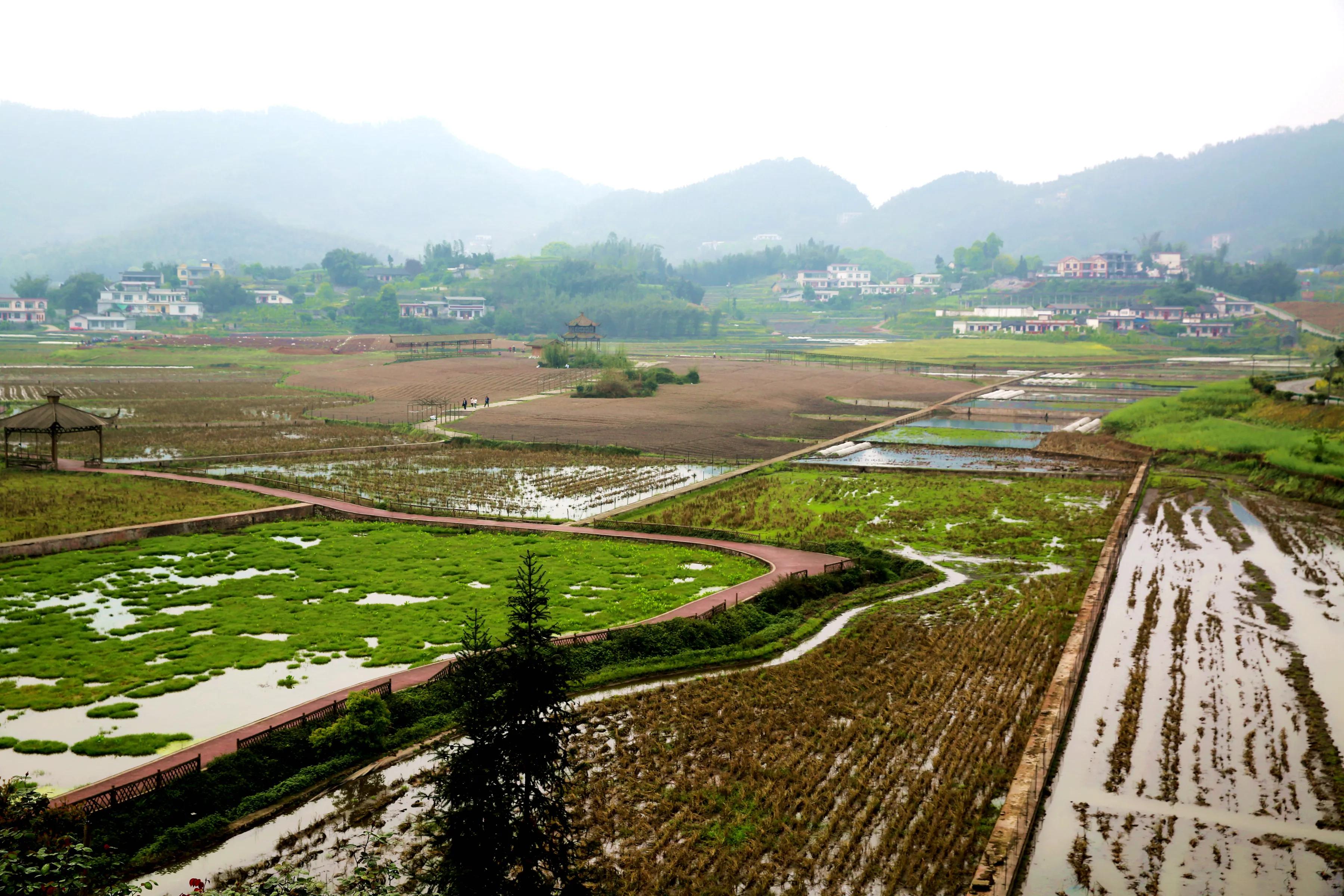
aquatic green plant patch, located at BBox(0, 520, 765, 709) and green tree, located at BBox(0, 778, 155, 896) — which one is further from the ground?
green tree, located at BBox(0, 778, 155, 896)

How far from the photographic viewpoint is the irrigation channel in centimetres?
930

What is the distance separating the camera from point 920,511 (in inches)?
1073

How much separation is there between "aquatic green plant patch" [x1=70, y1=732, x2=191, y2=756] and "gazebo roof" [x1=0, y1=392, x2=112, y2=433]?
19950mm

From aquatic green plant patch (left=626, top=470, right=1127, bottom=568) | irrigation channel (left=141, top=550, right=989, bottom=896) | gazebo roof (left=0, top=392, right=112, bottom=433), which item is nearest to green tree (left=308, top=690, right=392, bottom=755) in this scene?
irrigation channel (left=141, top=550, right=989, bottom=896)

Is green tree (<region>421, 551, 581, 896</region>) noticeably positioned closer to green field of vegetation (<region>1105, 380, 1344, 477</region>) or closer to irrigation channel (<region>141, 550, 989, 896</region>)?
irrigation channel (<region>141, 550, 989, 896</region>)

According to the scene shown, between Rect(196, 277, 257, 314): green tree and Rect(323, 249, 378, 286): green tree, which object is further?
Rect(323, 249, 378, 286): green tree

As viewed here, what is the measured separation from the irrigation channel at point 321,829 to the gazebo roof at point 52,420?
22193 millimetres

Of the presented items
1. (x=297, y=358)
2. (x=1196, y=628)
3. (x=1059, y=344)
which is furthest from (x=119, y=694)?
(x=1059, y=344)

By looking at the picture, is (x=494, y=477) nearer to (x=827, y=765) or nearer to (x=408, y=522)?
(x=408, y=522)

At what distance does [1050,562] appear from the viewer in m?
21.7

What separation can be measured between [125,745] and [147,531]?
11.8 metres

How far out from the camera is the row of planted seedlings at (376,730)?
9688 millimetres

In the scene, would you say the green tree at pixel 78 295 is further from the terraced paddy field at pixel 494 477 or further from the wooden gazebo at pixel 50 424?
the wooden gazebo at pixel 50 424

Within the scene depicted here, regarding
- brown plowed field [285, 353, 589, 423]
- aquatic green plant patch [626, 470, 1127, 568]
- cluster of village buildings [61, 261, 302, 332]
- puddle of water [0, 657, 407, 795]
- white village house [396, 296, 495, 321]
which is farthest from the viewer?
white village house [396, 296, 495, 321]
